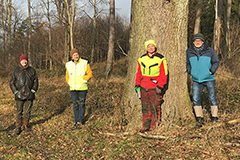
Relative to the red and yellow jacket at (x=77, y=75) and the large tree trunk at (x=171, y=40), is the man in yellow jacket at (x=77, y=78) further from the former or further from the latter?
the large tree trunk at (x=171, y=40)

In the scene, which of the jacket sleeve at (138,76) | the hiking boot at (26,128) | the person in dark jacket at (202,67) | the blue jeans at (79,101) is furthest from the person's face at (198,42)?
the hiking boot at (26,128)

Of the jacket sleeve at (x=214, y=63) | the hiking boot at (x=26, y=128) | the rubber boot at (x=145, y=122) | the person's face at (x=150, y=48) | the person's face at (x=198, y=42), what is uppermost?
the person's face at (x=198, y=42)

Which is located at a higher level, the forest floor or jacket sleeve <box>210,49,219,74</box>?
jacket sleeve <box>210,49,219,74</box>

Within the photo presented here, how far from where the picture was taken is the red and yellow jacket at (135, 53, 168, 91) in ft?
14.4

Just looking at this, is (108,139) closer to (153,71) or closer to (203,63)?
(153,71)

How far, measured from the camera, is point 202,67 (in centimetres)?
450

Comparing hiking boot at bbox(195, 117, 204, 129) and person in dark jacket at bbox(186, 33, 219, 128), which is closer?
hiking boot at bbox(195, 117, 204, 129)

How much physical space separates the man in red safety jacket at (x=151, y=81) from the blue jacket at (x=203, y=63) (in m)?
0.65

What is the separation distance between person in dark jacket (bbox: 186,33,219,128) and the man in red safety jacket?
2.21 ft

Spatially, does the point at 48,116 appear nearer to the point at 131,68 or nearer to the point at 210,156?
the point at 131,68

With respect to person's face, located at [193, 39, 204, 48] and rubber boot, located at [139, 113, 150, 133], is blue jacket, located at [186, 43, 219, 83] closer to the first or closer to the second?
person's face, located at [193, 39, 204, 48]

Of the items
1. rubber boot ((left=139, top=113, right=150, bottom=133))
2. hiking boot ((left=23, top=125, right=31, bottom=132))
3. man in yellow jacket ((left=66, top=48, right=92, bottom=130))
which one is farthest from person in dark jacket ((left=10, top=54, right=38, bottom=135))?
rubber boot ((left=139, top=113, right=150, bottom=133))

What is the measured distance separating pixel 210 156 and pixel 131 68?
8.45ft

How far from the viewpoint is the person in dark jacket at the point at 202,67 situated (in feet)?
14.7
